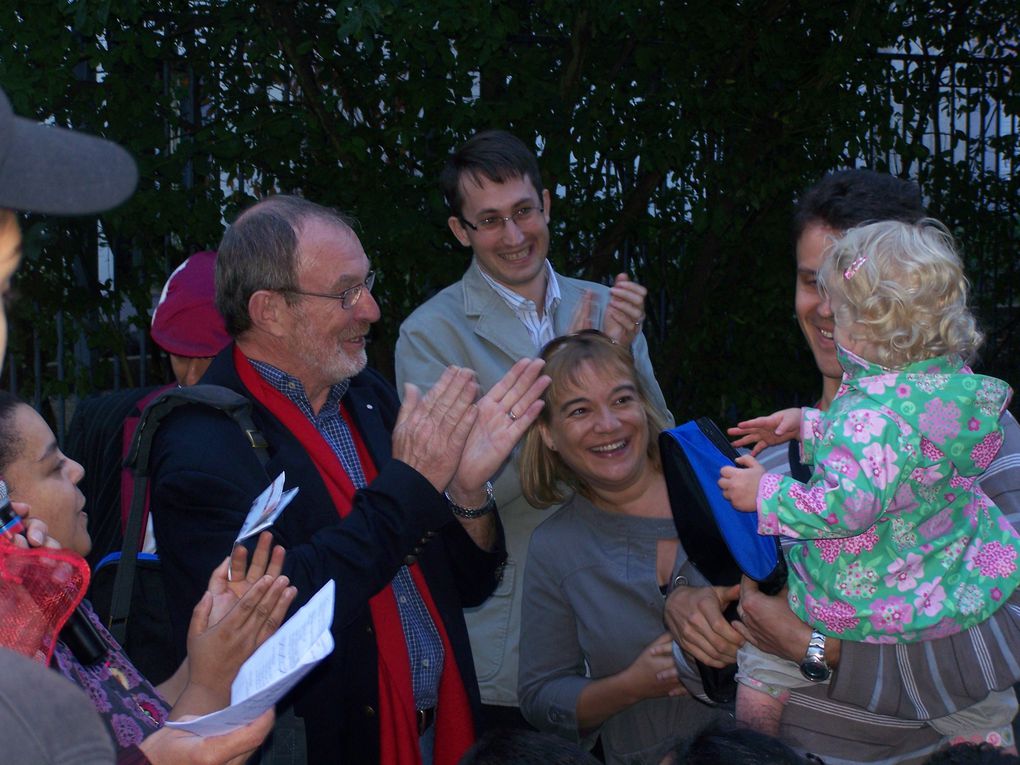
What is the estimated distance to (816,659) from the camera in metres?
2.56

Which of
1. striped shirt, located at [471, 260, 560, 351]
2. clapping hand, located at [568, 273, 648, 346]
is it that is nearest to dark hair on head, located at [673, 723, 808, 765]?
clapping hand, located at [568, 273, 648, 346]

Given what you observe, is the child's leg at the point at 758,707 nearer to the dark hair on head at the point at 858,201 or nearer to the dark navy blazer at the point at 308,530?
the dark navy blazer at the point at 308,530

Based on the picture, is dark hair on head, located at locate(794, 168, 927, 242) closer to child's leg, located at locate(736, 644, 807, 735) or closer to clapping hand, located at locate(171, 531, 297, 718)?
child's leg, located at locate(736, 644, 807, 735)

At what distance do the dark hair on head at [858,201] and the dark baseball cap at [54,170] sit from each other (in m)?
1.97

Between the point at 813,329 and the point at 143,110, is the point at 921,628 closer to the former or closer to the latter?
the point at 813,329

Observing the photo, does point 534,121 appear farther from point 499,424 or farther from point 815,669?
point 815,669

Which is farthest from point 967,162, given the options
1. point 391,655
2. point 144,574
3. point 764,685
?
point 144,574

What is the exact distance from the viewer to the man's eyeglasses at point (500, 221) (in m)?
4.08

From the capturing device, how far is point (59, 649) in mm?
2018

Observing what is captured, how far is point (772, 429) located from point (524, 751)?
1.15 m

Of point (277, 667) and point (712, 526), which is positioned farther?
point (712, 526)

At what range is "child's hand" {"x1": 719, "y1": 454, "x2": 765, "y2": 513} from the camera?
2.57 meters

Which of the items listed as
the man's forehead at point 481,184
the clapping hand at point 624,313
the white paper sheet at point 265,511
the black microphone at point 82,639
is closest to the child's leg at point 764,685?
the white paper sheet at point 265,511

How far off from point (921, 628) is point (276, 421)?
59.9 inches
